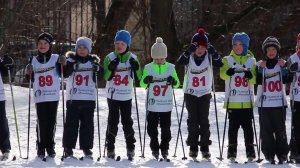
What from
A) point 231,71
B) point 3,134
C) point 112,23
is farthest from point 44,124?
point 112,23

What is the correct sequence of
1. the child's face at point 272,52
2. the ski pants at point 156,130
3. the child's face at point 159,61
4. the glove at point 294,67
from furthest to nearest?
the child's face at point 159,61 < the ski pants at point 156,130 < the child's face at point 272,52 < the glove at point 294,67

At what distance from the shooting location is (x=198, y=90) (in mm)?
8812

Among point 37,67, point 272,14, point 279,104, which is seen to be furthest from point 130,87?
point 272,14

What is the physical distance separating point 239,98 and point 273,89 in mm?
455

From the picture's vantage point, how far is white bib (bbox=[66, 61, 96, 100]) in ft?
28.7

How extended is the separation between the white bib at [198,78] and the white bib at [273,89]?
732 mm

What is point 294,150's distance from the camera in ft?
28.6

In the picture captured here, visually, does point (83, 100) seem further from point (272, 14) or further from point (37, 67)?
point (272, 14)

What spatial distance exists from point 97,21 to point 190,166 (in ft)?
40.6

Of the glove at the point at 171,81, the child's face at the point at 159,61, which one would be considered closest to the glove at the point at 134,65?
the child's face at the point at 159,61

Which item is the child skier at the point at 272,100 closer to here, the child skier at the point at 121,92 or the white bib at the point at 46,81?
the child skier at the point at 121,92

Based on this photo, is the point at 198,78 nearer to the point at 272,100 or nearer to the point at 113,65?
the point at 272,100

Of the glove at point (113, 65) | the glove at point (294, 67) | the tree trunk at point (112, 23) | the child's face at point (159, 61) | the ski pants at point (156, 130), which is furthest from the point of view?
the tree trunk at point (112, 23)

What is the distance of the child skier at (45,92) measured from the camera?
8.62 m
